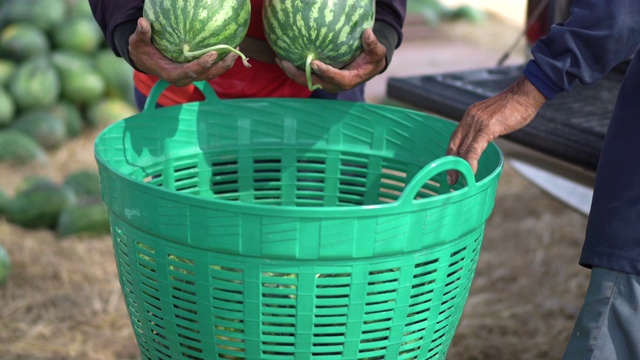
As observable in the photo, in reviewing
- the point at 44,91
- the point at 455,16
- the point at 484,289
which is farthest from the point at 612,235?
the point at 455,16

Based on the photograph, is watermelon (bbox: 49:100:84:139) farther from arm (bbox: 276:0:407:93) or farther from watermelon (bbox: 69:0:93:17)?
arm (bbox: 276:0:407:93)

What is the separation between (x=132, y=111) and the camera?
4547 millimetres

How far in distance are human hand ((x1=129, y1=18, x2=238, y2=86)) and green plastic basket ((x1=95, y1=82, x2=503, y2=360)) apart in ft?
0.37

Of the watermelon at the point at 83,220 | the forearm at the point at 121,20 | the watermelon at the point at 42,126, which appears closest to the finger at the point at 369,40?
the forearm at the point at 121,20

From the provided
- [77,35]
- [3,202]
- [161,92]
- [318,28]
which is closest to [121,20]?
[161,92]

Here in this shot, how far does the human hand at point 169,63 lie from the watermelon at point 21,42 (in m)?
2.97

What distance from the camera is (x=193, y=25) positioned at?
1.57 metres

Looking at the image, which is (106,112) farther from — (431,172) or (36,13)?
(431,172)

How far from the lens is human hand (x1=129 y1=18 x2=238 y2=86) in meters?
1.57

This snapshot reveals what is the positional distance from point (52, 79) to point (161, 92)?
107 inches

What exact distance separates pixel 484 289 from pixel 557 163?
121 centimetres

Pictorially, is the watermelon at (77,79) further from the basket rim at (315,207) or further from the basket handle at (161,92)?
the basket rim at (315,207)

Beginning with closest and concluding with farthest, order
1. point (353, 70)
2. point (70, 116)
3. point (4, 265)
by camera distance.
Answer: point (353, 70) → point (4, 265) → point (70, 116)

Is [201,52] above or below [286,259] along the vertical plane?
above
